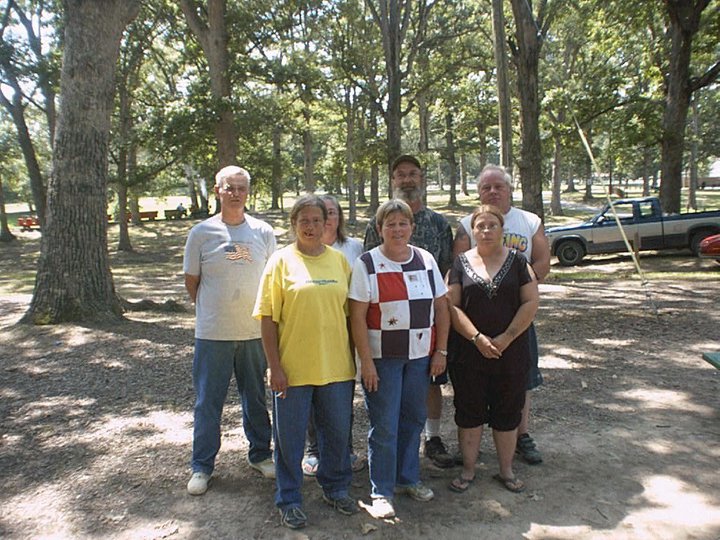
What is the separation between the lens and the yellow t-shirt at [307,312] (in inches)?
106

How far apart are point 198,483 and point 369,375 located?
1265 millimetres

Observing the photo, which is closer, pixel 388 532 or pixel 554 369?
pixel 388 532

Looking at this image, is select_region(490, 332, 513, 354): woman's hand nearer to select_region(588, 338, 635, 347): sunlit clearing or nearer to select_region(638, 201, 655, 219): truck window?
select_region(588, 338, 635, 347): sunlit clearing

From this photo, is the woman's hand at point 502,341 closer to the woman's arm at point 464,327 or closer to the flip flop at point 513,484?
the woman's arm at point 464,327

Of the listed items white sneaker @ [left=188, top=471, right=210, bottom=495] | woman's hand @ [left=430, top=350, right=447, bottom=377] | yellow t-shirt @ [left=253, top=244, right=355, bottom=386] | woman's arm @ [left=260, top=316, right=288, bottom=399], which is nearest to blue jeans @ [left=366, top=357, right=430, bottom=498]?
woman's hand @ [left=430, top=350, right=447, bottom=377]

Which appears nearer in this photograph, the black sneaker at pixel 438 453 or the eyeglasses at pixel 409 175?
the eyeglasses at pixel 409 175

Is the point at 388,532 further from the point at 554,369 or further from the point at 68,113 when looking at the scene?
the point at 68,113

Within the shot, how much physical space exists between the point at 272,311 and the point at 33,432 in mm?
2511

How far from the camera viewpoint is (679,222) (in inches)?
575

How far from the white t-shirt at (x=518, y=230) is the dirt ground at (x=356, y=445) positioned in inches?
55.3

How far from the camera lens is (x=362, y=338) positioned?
9.18ft

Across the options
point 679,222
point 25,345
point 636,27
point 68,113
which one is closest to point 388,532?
point 25,345

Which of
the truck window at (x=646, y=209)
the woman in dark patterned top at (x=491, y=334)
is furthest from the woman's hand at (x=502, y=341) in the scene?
the truck window at (x=646, y=209)

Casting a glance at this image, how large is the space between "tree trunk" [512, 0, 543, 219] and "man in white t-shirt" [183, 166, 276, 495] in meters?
8.07
